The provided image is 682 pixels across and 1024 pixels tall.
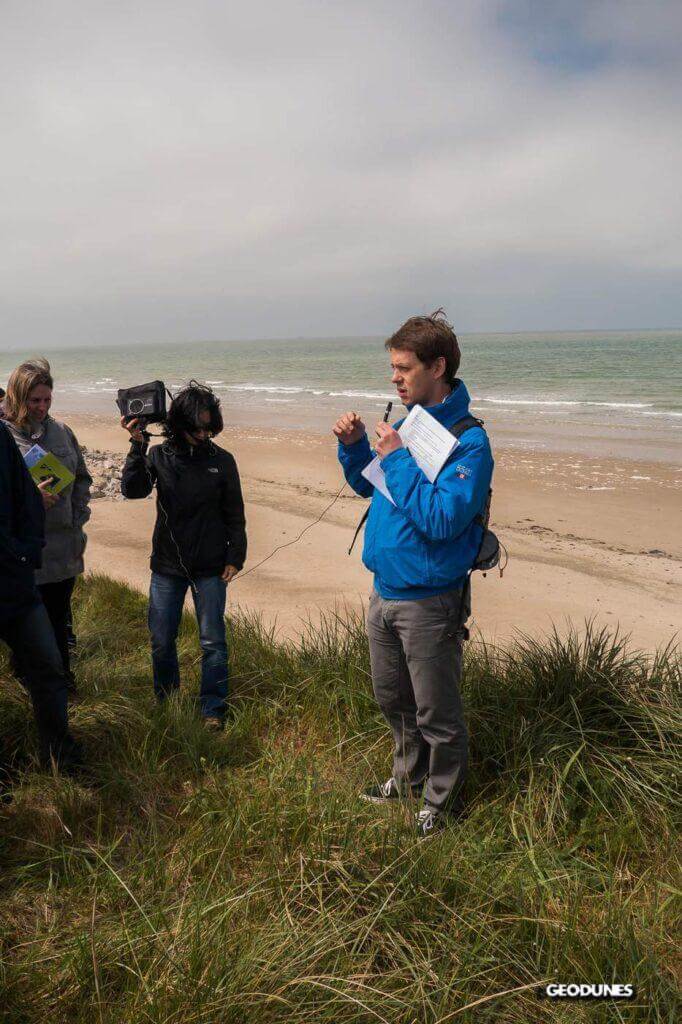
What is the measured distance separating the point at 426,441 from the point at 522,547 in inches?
262

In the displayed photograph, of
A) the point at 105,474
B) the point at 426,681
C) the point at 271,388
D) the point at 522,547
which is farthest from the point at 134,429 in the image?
the point at 271,388

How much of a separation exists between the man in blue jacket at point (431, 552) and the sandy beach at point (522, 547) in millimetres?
1742

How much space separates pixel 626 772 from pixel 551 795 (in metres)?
0.31

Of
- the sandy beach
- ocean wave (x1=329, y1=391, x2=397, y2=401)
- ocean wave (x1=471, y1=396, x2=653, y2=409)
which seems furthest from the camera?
ocean wave (x1=329, y1=391, x2=397, y2=401)

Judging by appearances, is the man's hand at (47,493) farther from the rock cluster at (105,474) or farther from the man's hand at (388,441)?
the rock cluster at (105,474)

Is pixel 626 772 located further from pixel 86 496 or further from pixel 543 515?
pixel 543 515

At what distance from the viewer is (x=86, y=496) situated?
4.16 metres

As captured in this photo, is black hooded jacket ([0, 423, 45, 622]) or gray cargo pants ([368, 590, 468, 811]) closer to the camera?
gray cargo pants ([368, 590, 468, 811])

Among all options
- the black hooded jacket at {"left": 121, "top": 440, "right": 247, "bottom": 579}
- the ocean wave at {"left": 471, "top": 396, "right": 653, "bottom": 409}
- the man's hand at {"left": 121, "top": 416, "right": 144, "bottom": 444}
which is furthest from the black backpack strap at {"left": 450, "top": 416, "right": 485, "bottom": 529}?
the ocean wave at {"left": 471, "top": 396, "right": 653, "bottom": 409}

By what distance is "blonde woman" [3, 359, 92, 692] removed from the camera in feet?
12.4

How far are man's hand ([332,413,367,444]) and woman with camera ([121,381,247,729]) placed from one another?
0.87m

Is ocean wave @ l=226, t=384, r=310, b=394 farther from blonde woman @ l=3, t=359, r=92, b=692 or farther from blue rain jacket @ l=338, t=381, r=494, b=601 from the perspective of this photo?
blue rain jacket @ l=338, t=381, r=494, b=601

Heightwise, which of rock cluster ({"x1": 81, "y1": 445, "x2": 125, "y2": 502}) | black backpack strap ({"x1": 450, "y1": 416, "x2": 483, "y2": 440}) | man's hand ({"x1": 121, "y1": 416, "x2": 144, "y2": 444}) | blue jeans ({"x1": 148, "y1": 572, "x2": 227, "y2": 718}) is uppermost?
black backpack strap ({"x1": 450, "y1": 416, "x2": 483, "y2": 440})

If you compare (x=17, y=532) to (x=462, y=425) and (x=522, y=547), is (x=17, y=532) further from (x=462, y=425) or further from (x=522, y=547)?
(x=522, y=547)
